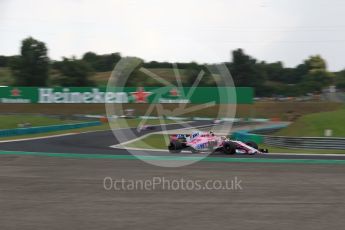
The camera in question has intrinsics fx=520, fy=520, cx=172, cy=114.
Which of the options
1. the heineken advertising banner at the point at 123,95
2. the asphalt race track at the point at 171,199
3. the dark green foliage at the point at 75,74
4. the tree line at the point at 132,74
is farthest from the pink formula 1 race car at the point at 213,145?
the dark green foliage at the point at 75,74

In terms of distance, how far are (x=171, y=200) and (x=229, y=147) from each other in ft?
30.6

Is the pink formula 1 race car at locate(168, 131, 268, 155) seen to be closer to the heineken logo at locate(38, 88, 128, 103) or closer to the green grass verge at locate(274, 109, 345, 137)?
the green grass verge at locate(274, 109, 345, 137)

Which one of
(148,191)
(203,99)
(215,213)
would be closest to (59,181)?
(148,191)

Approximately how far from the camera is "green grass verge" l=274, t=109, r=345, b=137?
77.4 feet

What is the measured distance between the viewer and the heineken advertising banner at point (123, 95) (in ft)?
176

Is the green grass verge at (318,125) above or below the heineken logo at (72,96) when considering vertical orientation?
below

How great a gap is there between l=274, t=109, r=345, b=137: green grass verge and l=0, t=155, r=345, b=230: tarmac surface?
10.8 meters

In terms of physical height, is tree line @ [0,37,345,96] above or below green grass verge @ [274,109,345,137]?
above

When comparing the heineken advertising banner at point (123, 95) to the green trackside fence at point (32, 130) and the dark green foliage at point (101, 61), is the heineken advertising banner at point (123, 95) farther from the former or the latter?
the dark green foliage at point (101, 61)

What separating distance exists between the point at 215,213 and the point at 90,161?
8.32 meters

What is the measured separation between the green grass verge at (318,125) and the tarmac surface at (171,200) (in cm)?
1085

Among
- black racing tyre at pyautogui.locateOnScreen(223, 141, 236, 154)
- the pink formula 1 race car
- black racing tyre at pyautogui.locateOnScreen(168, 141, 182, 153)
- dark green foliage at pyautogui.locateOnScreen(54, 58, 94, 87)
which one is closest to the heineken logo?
dark green foliage at pyautogui.locateOnScreen(54, 58, 94, 87)

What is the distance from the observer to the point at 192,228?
6406 millimetres

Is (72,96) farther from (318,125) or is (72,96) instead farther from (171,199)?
(171,199)
